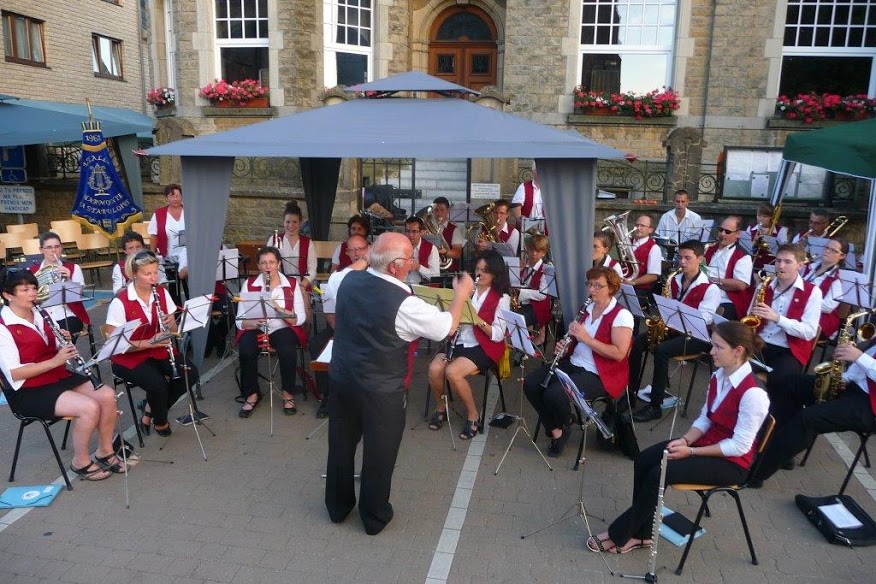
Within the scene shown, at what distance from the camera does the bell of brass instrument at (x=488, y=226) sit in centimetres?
895

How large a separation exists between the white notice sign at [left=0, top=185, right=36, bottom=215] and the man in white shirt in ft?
38.7

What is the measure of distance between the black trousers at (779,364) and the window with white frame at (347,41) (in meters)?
11.1

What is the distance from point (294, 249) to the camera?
25.7 ft

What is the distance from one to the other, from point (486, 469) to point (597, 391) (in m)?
1.06

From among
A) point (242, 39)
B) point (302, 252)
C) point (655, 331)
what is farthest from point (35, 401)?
point (242, 39)

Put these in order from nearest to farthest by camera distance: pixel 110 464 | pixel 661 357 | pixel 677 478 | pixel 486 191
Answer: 1. pixel 677 478
2. pixel 110 464
3. pixel 661 357
4. pixel 486 191

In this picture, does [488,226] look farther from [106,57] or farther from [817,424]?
[106,57]

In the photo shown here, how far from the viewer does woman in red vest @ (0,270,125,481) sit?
15.3 ft

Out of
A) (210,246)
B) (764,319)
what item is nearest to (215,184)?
(210,246)

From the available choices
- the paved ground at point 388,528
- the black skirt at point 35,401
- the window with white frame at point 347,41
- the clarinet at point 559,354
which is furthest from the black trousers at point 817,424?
the window with white frame at point 347,41

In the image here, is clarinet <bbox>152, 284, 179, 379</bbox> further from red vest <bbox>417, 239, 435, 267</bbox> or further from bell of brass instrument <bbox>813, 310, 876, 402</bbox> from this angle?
bell of brass instrument <bbox>813, 310, 876, 402</bbox>

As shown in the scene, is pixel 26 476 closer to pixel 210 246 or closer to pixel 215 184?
pixel 210 246

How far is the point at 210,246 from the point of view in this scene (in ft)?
21.5

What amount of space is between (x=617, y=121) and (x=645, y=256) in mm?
6977
